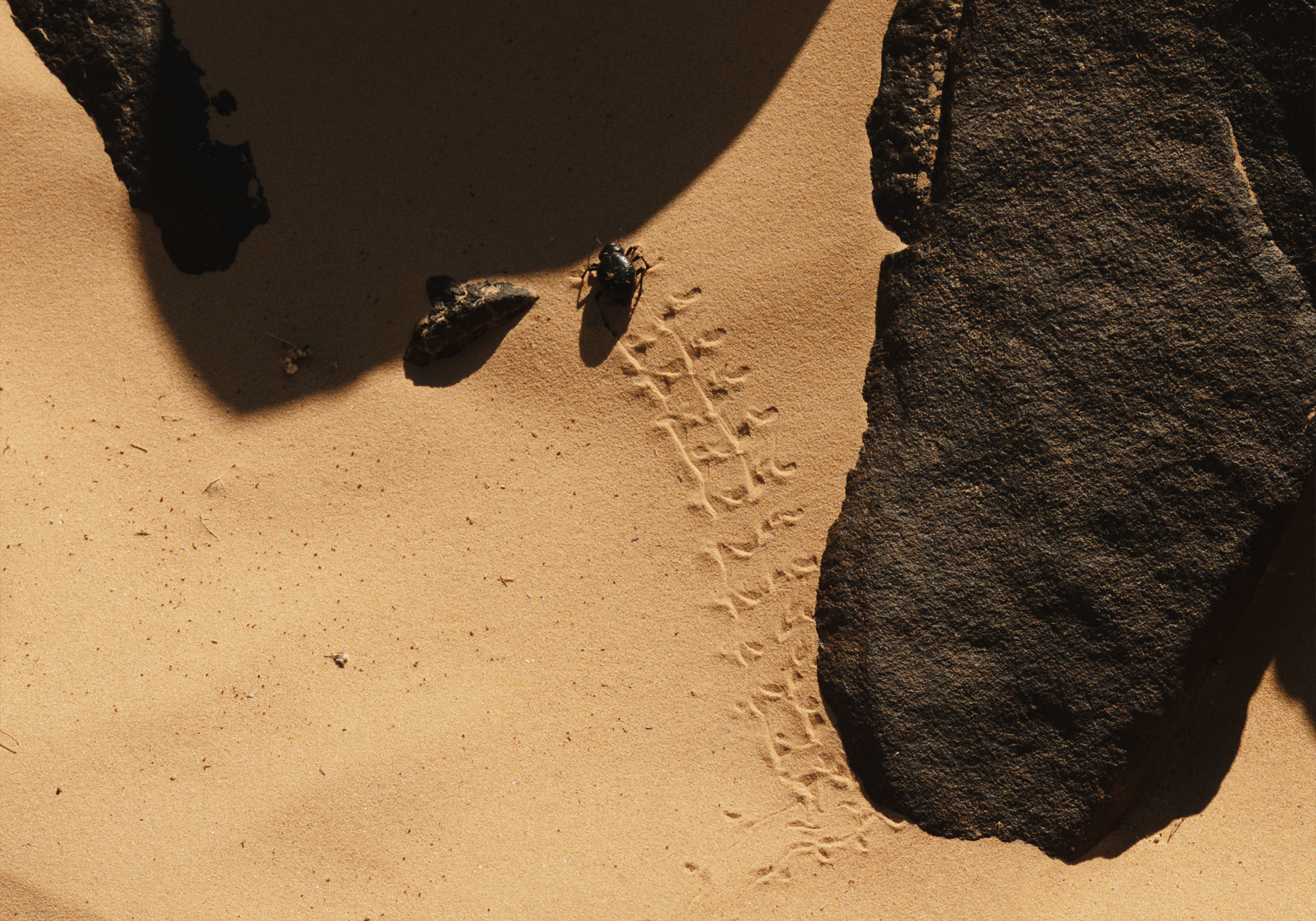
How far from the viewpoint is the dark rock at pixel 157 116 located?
307 cm

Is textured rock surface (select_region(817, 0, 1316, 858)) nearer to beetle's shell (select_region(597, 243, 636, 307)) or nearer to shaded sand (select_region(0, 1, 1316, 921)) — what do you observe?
shaded sand (select_region(0, 1, 1316, 921))

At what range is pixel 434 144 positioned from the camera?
320 centimetres

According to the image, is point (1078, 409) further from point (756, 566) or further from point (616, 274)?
point (616, 274)

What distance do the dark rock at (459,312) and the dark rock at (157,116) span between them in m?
0.73

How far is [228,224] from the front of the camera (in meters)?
3.14

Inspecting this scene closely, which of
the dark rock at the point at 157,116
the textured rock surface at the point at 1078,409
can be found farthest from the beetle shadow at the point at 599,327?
the dark rock at the point at 157,116

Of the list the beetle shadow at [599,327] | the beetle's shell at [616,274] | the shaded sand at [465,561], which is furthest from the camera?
the beetle shadow at [599,327]

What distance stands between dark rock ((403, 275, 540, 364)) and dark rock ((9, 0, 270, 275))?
2.40 feet

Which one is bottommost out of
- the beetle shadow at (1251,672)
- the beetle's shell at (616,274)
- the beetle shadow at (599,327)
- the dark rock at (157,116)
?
the beetle shadow at (1251,672)

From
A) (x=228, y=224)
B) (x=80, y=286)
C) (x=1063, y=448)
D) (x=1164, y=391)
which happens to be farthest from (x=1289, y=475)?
(x=80, y=286)

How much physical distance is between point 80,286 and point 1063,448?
11.3 ft

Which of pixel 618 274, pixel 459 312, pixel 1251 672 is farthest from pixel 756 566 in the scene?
pixel 1251 672

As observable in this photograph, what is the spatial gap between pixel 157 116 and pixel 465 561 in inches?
75.8

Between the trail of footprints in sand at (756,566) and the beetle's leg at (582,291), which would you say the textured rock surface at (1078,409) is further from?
the beetle's leg at (582,291)
